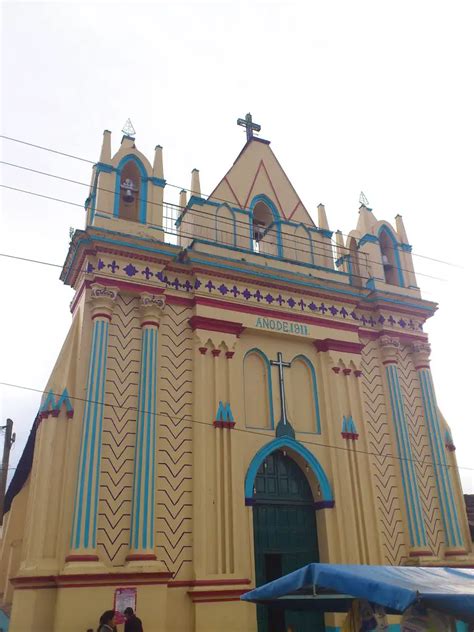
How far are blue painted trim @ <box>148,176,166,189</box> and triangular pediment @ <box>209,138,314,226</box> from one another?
1.52 m

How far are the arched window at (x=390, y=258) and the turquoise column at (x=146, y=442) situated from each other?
757 cm

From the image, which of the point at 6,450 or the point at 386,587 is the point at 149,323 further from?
the point at 6,450

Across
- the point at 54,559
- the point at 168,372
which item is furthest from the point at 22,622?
the point at 168,372

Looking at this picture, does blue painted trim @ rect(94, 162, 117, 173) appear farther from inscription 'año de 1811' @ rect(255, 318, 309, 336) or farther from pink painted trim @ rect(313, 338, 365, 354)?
pink painted trim @ rect(313, 338, 365, 354)

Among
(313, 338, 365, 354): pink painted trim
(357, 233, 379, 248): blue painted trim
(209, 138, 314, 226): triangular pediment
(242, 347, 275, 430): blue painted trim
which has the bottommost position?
(242, 347, 275, 430): blue painted trim

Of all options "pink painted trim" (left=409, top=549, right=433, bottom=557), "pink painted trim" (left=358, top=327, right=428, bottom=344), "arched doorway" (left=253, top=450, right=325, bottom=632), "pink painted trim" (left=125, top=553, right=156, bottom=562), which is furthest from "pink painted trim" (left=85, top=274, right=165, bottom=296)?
"pink painted trim" (left=409, top=549, right=433, bottom=557)

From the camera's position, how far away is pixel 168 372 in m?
13.4

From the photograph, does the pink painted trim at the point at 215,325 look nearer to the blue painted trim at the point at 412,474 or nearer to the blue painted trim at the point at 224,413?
the blue painted trim at the point at 224,413

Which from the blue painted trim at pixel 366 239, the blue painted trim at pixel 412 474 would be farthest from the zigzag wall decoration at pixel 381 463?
the blue painted trim at pixel 366 239

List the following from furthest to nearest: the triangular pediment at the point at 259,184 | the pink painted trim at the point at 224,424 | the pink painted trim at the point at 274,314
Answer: the triangular pediment at the point at 259,184
the pink painted trim at the point at 274,314
the pink painted trim at the point at 224,424

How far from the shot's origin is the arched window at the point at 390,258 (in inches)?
707

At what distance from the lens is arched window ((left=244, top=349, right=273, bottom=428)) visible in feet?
46.2

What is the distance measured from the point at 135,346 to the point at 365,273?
24.6 ft

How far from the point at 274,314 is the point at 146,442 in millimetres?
4740
